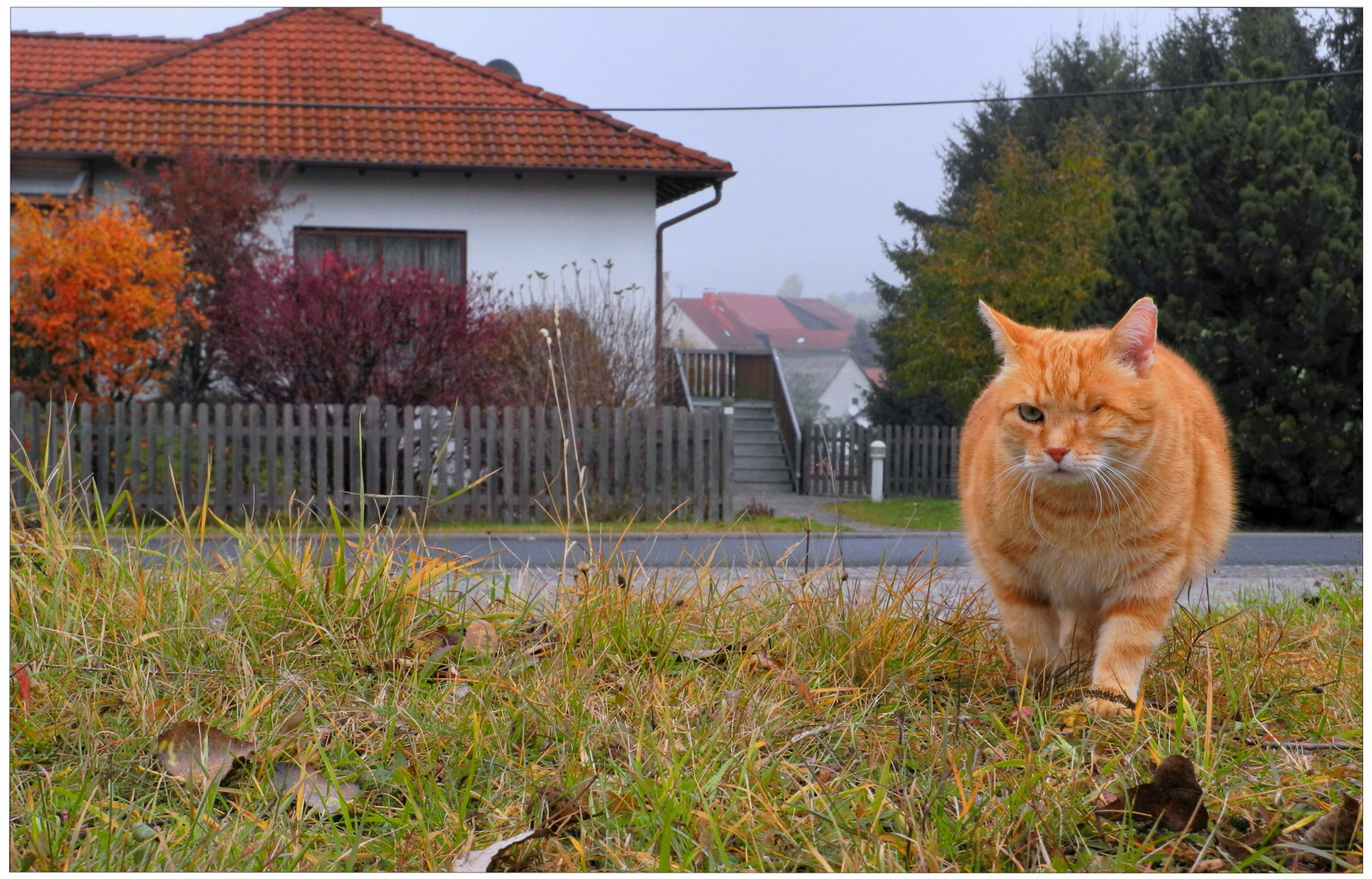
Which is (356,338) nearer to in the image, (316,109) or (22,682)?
(316,109)

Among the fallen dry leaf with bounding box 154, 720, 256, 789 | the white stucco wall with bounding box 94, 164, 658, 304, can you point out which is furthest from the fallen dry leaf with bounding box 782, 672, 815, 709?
the white stucco wall with bounding box 94, 164, 658, 304

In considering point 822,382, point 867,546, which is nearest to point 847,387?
point 822,382

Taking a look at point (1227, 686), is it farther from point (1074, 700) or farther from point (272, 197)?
point (272, 197)

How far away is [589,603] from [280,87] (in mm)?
16937

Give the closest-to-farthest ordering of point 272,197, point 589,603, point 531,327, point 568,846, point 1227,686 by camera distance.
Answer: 1. point 568,846
2. point 1227,686
3. point 589,603
4. point 531,327
5. point 272,197

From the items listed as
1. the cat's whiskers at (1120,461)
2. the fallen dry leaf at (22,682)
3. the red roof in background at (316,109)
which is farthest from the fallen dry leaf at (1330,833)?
the red roof in background at (316,109)

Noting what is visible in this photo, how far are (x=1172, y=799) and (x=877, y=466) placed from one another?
47.2ft

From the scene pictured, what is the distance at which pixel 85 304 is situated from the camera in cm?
1142

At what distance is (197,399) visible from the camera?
13672mm

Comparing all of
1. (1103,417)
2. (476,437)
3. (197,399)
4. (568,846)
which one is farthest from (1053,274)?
(568,846)

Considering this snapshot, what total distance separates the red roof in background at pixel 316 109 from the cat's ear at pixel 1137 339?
14482 mm

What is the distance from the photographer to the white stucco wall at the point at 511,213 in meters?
17.2

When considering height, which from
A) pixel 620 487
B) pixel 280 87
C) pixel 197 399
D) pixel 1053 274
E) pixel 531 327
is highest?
pixel 280 87

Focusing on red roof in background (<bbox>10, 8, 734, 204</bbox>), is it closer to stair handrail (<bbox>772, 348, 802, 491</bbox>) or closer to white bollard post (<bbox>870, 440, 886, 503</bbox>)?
stair handrail (<bbox>772, 348, 802, 491</bbox>)
